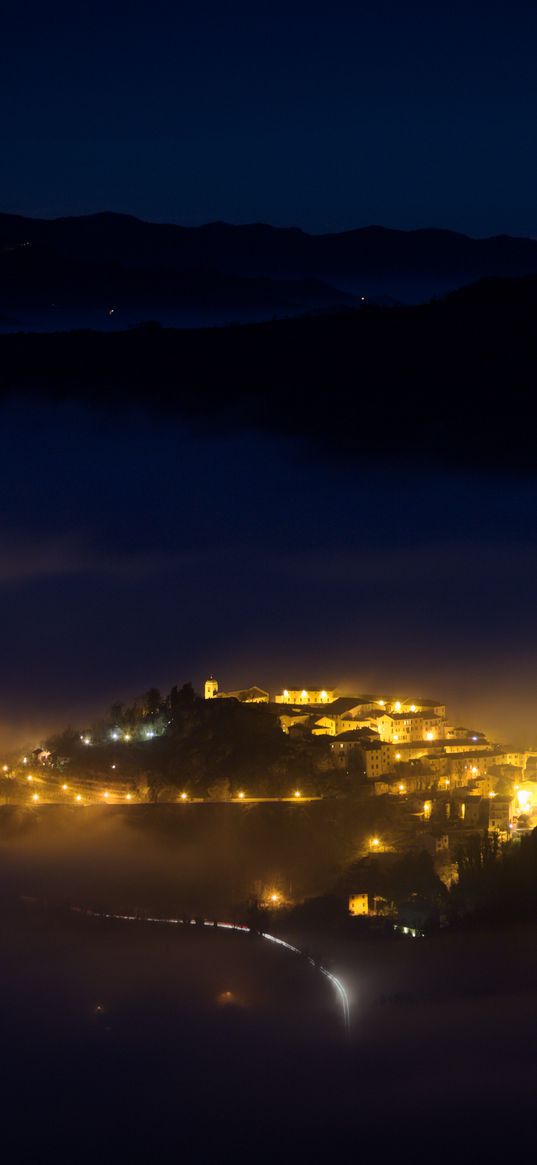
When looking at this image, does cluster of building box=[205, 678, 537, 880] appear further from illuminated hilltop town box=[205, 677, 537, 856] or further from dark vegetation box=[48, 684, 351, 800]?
dark vegetation box=[48, 684, 351, 800]

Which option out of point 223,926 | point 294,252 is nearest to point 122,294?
point 294,252

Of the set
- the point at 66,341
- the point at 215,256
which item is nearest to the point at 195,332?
the point at 66,341

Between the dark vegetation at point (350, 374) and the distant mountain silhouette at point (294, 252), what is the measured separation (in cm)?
209

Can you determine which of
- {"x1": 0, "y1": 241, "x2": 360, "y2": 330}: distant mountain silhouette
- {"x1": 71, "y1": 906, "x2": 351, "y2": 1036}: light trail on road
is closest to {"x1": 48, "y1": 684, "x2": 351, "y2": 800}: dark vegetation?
{"x1": 71, "y1": 906, "x2": 351, "y2": 1036}: light trail on road

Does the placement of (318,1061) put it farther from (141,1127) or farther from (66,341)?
(66,341)

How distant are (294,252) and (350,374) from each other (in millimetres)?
5078

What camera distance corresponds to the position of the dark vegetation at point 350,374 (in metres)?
16.3

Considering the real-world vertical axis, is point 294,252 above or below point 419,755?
above

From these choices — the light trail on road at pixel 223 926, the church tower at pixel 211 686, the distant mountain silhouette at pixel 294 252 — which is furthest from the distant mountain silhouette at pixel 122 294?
the light trail on road at pixel 223 926

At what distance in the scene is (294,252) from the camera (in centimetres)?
2209

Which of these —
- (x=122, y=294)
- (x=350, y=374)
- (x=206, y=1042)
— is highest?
(x=122, y=294)

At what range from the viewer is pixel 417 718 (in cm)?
1458

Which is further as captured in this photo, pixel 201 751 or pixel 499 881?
pixel 201 751

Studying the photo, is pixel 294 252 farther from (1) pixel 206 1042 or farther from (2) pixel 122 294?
(1) pixel 206 1042
